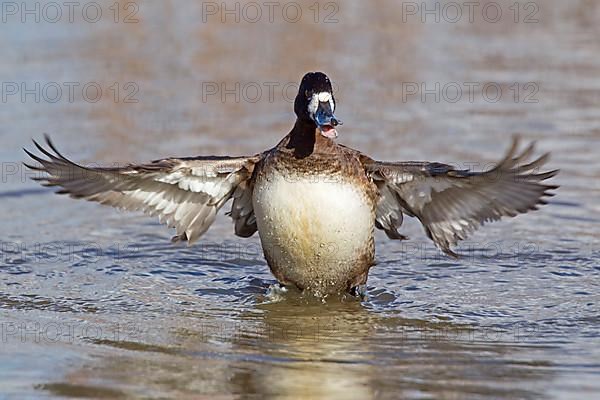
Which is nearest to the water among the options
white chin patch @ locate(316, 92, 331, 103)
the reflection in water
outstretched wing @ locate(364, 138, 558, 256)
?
the reflection in water

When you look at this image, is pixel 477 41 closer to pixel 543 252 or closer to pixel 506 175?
pixel 543 252

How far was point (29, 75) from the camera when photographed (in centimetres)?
1415

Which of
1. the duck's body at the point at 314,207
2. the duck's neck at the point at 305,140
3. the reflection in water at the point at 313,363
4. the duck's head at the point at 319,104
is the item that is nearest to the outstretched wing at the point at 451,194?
the duck's body at the point at 314,207

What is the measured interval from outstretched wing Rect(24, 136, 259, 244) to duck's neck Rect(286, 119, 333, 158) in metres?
0.41

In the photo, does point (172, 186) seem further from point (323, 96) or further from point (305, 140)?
point (323, 96)

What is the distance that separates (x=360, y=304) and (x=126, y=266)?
189 centimetres

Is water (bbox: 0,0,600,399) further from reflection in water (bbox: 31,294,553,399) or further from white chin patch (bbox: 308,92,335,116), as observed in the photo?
white chin patch (bbox: 308,92,335,116)

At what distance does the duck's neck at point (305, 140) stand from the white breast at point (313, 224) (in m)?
0.20

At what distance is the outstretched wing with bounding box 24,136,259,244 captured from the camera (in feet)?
28.0

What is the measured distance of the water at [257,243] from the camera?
7.05 metres

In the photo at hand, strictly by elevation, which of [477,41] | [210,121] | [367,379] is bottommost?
[367,379]

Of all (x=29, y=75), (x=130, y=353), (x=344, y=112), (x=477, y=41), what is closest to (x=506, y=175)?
(x=130, y=353)

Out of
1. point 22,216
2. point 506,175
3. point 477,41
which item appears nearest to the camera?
point 506,175

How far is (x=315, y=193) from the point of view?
8.27 metres
